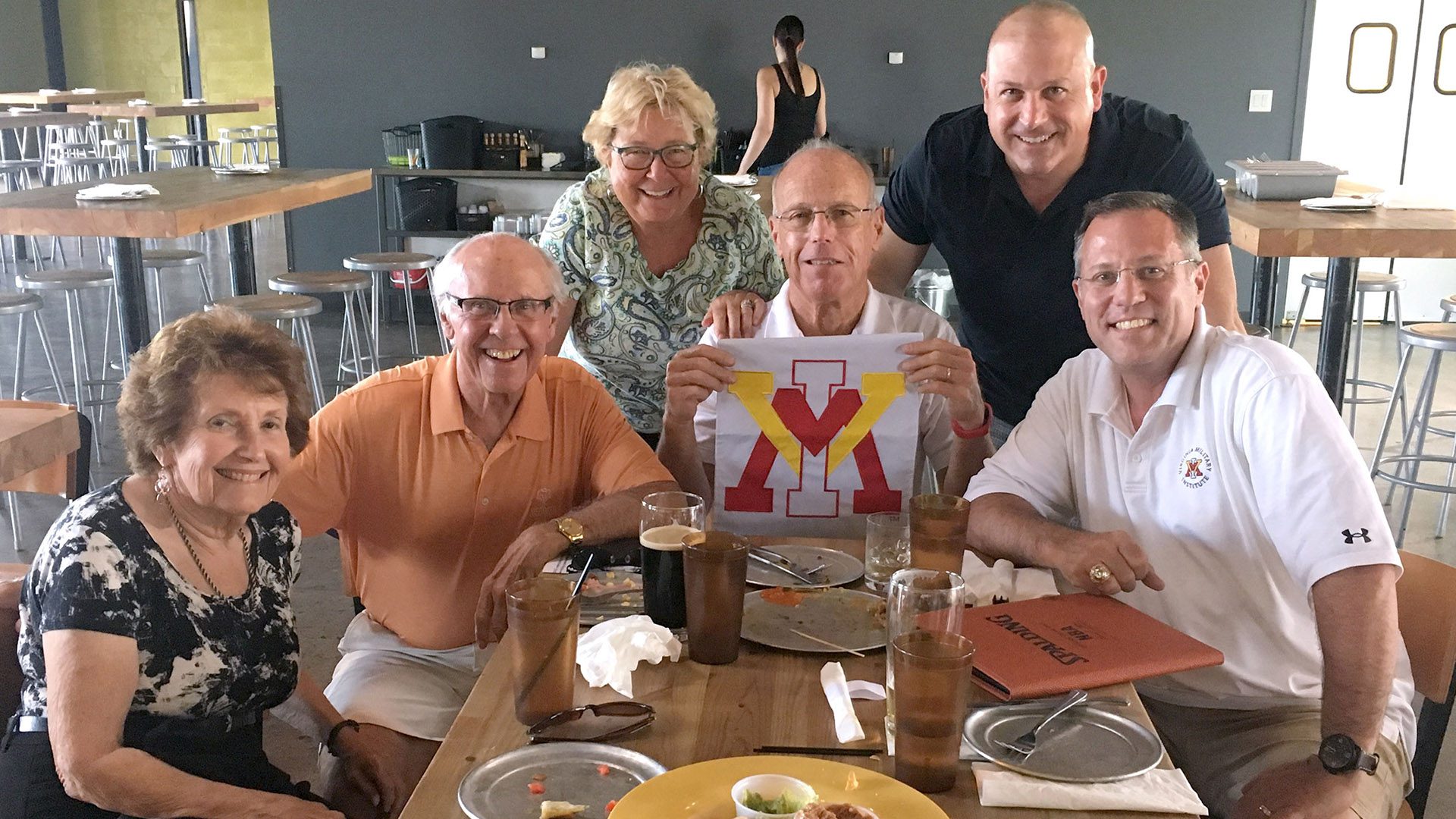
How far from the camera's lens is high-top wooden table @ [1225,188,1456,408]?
4.22 metres

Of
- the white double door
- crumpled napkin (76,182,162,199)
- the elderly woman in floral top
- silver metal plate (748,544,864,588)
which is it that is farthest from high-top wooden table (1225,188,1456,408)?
the white double door

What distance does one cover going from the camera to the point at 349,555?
8.00 feet

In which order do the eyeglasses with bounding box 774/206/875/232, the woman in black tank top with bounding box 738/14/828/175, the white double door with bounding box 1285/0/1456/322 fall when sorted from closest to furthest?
the eyeglasses with bounding box 774/206/875/232
the woman in black tank top with bounding box 738/14/828/175
the white double door with bounding box 1285/0/1456/322

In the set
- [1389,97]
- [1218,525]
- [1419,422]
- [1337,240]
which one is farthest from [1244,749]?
[1389,97]

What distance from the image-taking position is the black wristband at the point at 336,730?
81.4 inches

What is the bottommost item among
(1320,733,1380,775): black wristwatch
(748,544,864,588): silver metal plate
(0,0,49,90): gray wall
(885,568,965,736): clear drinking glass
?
(1320,733,1380,775): black wristwatch

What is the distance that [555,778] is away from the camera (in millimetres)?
1453

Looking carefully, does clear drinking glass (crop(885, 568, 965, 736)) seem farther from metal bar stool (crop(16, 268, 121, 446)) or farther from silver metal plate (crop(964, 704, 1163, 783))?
metal bar stool (crop(16, 268, 121, 446))

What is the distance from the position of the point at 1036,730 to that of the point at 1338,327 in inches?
145

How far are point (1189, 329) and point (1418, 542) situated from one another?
339 centimetres

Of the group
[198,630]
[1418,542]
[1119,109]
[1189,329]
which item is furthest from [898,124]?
[198,630]

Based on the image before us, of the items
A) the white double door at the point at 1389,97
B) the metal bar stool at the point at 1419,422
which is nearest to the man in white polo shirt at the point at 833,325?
the metal bar stool at the point at 1419,422

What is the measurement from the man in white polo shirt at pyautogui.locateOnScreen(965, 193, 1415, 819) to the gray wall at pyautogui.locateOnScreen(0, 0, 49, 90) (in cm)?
1557

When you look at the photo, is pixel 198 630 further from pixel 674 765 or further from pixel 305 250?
pixel 305 250
